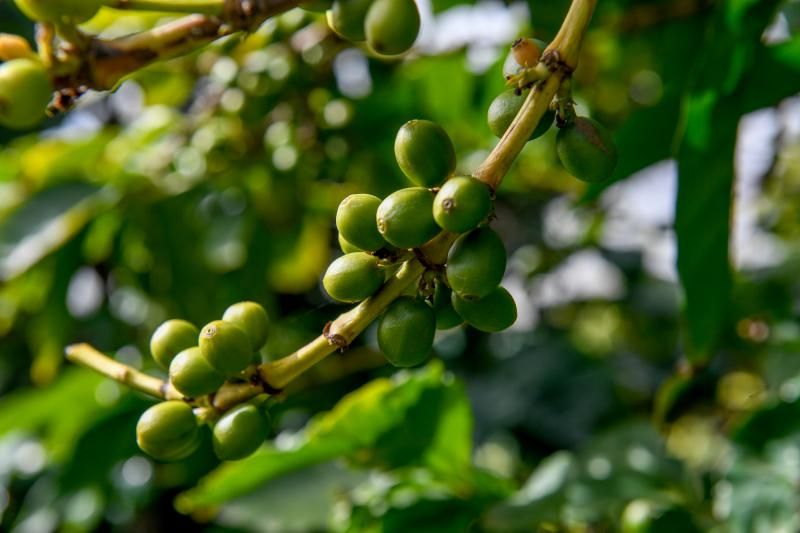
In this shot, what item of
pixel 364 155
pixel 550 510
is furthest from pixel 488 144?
pixel 550 510

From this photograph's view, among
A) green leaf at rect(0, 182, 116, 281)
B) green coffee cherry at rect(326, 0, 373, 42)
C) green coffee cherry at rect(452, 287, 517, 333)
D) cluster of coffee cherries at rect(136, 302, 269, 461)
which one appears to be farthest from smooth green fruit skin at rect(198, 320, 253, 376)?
green leaf at rect(0, 182, 116, 281)

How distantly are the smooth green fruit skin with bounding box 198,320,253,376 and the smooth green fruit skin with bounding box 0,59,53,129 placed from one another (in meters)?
0.25

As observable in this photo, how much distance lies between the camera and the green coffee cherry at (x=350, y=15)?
36.5 inches

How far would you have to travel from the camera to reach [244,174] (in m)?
2.47

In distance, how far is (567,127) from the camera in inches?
32.7

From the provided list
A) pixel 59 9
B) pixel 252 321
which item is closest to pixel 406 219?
pixel 252 321

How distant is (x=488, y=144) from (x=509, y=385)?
66cm

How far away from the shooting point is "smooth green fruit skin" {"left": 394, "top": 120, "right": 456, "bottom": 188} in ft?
2.68

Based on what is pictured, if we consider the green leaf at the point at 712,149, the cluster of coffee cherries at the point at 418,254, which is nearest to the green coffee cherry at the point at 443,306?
the cluster of coffee cherries at the point at 418,254

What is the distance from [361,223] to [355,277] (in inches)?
1.9

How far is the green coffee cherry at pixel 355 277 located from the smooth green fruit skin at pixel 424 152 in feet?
0.28

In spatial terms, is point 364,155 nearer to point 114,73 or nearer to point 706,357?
point 706,357

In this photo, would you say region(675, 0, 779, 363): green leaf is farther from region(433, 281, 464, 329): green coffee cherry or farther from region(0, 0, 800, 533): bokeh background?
region(433, 281, 464, 329): green coffee cherry

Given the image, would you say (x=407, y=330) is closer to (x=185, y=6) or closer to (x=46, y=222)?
(x=185, y=6)
